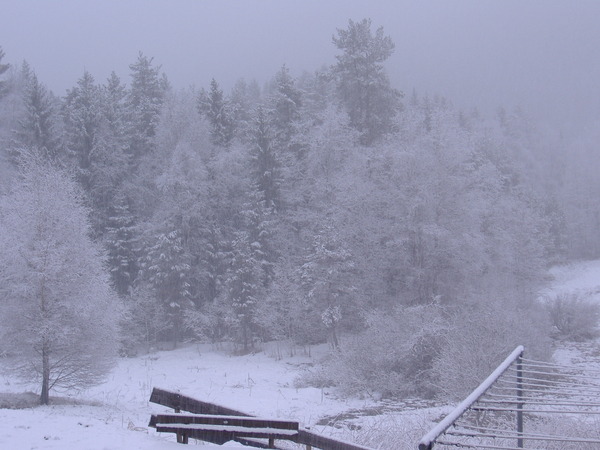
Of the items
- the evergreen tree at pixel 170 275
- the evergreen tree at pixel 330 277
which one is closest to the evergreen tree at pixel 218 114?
the evergreen tree at pixel 170 275

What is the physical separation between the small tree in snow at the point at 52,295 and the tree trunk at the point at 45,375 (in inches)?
1.3

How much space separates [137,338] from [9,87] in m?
26.0

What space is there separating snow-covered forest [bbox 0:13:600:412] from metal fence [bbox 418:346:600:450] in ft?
32.2

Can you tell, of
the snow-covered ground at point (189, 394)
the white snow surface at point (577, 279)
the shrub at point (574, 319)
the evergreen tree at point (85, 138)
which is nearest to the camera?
the snow-covered ground at point (189, 394)

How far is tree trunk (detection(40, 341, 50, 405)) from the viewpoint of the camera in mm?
20625

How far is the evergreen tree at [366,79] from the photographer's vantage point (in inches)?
1667

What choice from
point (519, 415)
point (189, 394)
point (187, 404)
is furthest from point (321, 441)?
Result: point (189, 394)

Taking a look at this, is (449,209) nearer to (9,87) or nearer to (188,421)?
(188,421)

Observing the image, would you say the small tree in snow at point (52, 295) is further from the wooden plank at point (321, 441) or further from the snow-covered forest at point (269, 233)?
the wooden plank at point (321, 441)

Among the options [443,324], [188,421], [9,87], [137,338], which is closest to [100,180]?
[137,338]

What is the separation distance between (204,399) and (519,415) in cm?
669

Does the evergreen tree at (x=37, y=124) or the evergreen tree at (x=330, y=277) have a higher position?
the evergreen tree at (x=37, y=124)

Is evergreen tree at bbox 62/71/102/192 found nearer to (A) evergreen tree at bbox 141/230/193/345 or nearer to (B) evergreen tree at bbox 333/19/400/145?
(A) evergreen tree at bbox 141/230/193/345

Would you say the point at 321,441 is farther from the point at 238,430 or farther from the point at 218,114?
the point at 218,114
